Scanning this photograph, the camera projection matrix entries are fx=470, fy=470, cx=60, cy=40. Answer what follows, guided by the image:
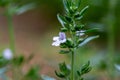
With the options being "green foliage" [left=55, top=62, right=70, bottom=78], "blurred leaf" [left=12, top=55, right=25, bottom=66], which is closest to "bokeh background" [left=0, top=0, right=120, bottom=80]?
"blurred leaf" [left=12, top=55, right=25, bottom=66]

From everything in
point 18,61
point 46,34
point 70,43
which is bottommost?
point 46,34

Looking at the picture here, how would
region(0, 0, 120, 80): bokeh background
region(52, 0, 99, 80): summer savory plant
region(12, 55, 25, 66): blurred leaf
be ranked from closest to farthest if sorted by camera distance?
region(52, 0, 99, 80): summer savory plant < region(12, 55, 25, 66): blurred leaf < region(0, 0, 120, 80): bokeh background

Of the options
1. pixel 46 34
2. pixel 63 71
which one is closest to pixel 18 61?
pixel 63 71

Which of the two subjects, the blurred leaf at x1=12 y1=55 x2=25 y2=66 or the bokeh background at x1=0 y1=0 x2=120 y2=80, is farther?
the bokeh background at x1=0 y1=0 x2=120 y2=80

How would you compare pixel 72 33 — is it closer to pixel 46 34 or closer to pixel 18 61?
pixel 18 61

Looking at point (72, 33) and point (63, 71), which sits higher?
point (72, 33)

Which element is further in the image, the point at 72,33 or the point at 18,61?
the point at 18,61

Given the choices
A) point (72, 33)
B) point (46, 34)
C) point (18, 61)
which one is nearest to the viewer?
point (72, 33)

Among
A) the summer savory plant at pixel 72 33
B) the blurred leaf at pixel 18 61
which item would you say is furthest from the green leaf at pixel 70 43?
the blurred leaf at pixel 18 61

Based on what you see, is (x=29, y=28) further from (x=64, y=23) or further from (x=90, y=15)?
(x=64, y=23)

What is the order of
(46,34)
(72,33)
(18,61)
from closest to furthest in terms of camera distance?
(72,33)
(18,61)
(46,34)

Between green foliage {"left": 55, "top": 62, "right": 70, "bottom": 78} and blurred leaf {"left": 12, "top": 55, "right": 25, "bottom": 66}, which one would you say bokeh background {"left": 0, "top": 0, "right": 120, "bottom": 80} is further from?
green foliage {"left": 55, "top": 62, "right": 70, "bottom": 78}
